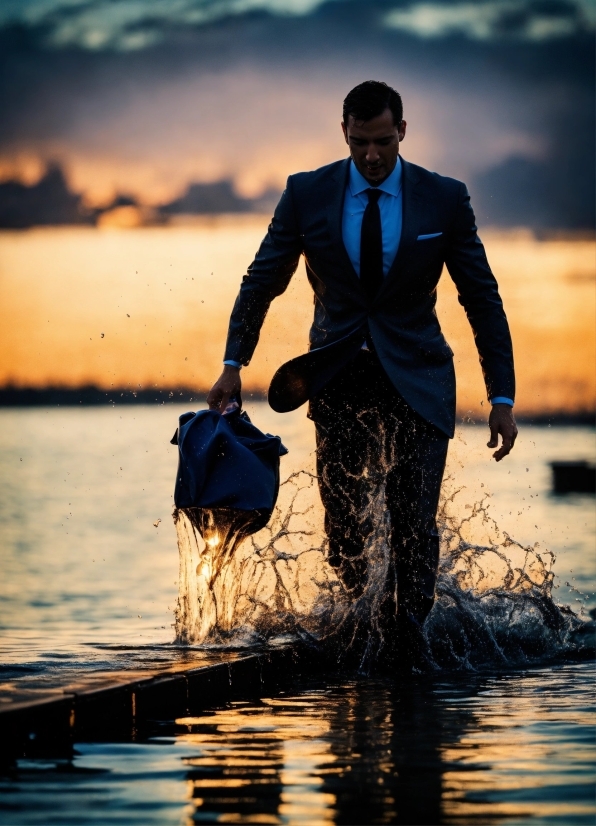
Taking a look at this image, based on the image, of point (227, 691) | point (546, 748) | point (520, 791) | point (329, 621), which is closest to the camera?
point (520, 791)

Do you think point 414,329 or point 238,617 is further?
point 238,617

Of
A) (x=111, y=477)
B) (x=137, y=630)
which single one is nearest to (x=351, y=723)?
(x=137, y=630)

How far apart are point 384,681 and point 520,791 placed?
2.24 metres

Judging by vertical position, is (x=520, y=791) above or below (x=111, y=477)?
below

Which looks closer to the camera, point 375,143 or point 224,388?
point 375,143

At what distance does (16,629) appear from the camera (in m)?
9.23

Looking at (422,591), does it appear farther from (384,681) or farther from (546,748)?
(546,748)

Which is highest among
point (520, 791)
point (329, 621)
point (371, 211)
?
point (371, 211)

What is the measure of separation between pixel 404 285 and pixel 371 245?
0.66ft

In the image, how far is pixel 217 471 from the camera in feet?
20.3

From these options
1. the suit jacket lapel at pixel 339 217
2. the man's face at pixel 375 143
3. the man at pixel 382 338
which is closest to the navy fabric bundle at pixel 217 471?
the man at pixel 382 338

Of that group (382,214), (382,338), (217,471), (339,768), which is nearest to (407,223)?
(382,214)

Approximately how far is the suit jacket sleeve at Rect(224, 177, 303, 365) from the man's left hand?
0.99 metres

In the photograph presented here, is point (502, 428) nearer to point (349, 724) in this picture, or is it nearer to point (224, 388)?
point (224, 388)
